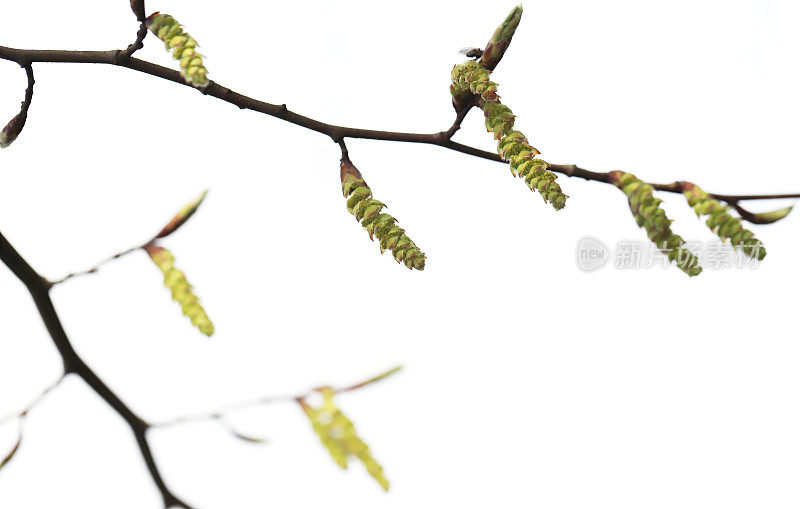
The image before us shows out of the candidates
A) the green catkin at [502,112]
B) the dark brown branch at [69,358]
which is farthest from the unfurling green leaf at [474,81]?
the dark brown branch at [69,358]

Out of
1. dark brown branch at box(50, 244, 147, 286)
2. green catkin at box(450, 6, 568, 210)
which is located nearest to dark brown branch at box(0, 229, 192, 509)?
dark brown branch at box(50, 244, 147, 286)

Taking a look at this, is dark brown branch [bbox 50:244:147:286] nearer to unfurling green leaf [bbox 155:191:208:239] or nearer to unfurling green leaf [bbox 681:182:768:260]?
unfurling green leaf [bbox 155:191:208:239]

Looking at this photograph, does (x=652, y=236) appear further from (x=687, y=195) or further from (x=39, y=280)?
(x=39, y=280)

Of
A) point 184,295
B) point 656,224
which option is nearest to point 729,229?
point 656,224

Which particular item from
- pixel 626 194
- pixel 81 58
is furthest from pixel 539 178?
pixel 81 58

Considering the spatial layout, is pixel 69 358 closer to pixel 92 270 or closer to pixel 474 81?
pixel 92 270

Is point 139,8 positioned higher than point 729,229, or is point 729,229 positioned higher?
point 139,8
